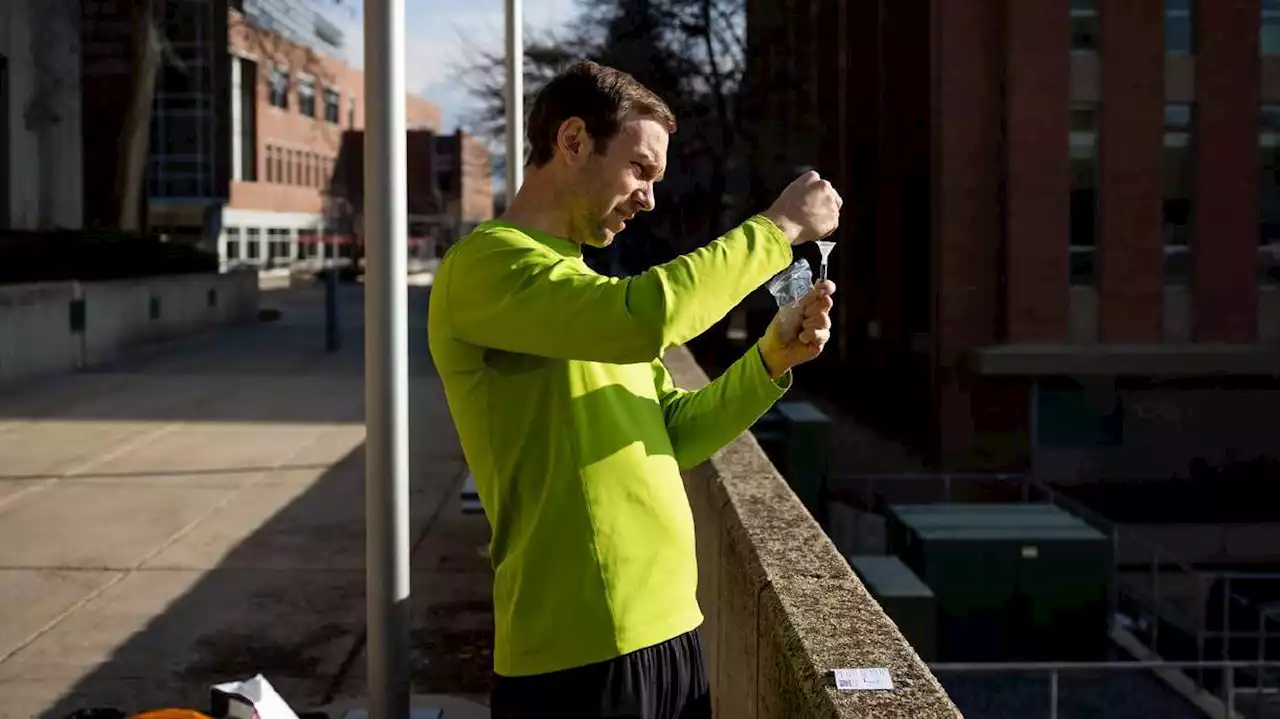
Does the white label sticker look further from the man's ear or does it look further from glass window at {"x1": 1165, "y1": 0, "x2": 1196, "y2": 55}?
glass window at {"x1": 1165, "y1": 0, "x2": 1196, "y2": 55}

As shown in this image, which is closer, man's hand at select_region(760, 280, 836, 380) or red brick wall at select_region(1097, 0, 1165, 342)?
man's hand at select_region(760, 280, 836, 380)

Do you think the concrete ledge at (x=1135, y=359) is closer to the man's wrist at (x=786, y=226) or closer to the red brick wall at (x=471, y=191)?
the man's wrist at (x=786, y=226)

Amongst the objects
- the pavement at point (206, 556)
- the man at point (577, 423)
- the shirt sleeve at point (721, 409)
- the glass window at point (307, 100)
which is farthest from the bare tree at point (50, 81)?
the glass window at point (307, 100)

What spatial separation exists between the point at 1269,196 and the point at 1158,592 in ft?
36.3

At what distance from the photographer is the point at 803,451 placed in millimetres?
12836

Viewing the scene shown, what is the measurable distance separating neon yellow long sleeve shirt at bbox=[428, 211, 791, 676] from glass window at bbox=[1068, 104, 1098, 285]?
25.5 m

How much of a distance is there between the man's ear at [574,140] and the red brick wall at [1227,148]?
2652 cm

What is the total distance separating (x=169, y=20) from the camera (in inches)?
1378

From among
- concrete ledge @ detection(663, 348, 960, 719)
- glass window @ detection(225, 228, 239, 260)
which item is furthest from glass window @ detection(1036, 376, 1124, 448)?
glass window @ detection(225, 228, 239, 260)

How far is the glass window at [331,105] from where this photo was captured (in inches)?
3278

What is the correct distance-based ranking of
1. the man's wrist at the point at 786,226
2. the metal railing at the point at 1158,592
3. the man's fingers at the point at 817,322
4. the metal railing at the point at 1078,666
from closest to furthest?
the man's wrist at the point at 786,226 → the man's fingers at the point at 817,322 → the metal railing at the point at 1078,666 → the metal railing at the point at 1158,592

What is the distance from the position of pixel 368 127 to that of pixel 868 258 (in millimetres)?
30574

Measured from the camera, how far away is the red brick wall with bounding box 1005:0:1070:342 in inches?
1014

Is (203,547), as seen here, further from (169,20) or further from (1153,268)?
(169,20)
